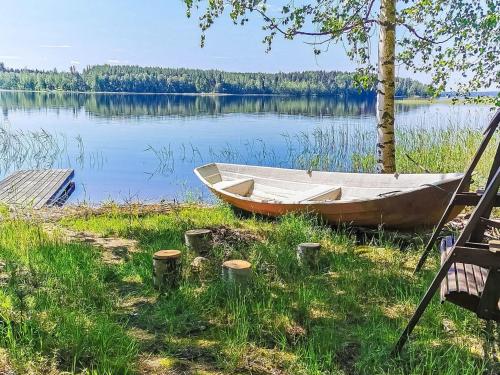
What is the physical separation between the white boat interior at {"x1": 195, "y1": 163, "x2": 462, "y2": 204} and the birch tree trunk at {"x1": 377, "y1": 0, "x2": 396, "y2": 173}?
2.51 feet

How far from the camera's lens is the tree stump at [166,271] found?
3.57m

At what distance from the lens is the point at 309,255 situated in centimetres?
415

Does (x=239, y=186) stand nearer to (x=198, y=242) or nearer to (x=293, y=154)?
(x=198, y=242)

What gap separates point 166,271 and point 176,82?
330 feet

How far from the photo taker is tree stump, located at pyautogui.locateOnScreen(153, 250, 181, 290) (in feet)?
11.7

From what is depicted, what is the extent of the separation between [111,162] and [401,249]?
12.4 m

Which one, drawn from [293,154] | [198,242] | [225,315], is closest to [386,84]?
[198,242]

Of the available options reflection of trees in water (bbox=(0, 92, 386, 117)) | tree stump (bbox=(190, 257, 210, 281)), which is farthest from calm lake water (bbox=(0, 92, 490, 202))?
reflection of trees in water (bbox=(0, 92, 386, 117))

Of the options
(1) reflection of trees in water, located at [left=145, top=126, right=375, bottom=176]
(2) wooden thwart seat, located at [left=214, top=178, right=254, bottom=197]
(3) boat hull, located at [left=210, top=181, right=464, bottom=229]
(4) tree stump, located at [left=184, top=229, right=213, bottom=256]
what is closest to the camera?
(4) tree stump, located at [left=184, top=229, right=213, bottom=256]

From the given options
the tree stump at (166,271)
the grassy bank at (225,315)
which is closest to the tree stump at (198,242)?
the grassy bank at (225,315)

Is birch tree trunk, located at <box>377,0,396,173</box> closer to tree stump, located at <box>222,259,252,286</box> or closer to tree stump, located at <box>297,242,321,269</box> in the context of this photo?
tree stump, located at <box>297,242,321,269</box>

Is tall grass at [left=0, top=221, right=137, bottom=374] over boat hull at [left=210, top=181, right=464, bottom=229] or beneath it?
beneath

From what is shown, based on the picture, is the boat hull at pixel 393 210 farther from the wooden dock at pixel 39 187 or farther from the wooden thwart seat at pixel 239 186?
the wooden dock at pixel 39 187

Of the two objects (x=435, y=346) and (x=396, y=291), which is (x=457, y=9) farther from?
(x=435, y=346)
